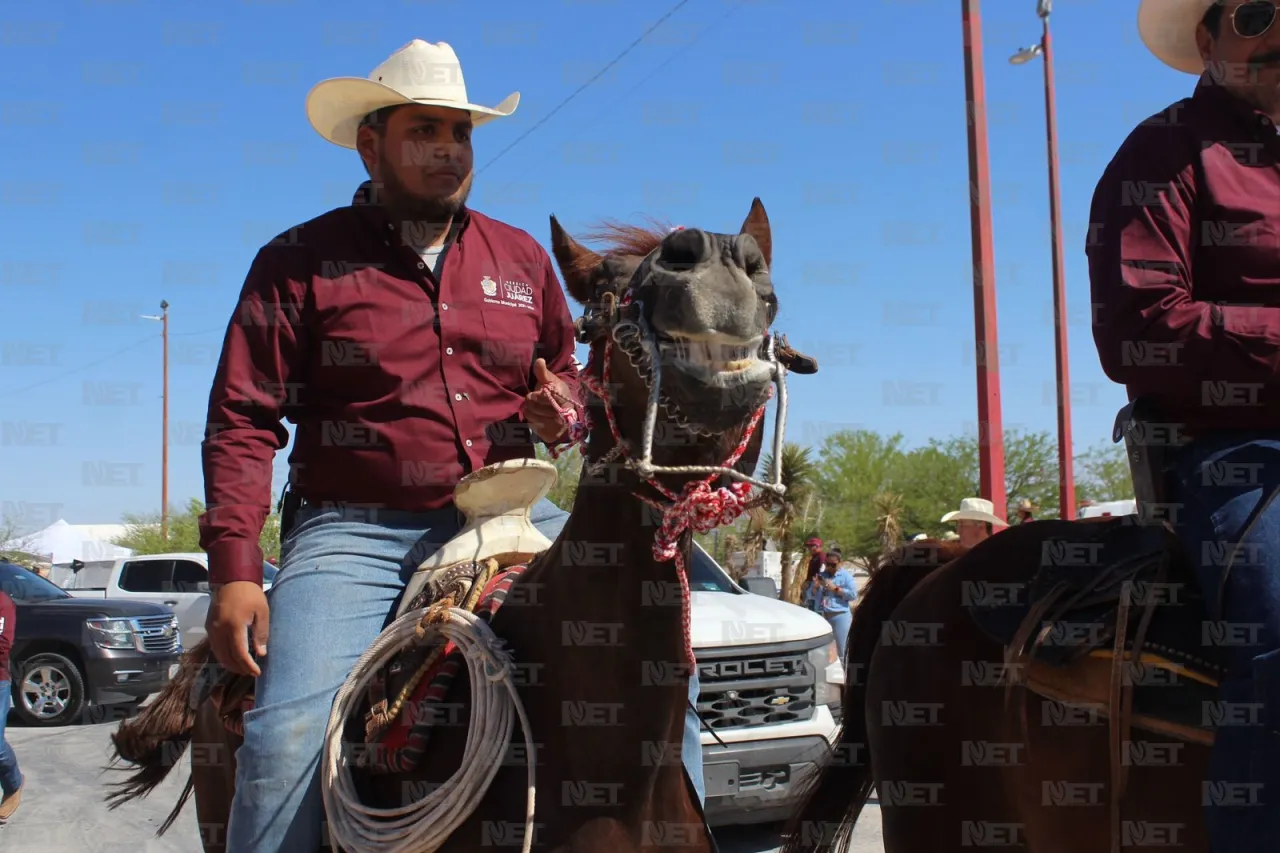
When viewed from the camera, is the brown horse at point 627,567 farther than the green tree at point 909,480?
No

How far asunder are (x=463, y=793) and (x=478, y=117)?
6.95ft

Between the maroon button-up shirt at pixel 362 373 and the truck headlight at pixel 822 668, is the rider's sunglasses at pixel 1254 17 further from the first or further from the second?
the truck headlight at pixel 822 668

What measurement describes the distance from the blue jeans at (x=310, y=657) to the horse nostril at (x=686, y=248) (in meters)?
1.38

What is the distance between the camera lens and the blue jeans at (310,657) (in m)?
2.90

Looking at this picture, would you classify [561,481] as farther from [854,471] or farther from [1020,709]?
[854,471]

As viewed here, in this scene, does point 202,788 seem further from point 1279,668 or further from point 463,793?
point 1279,668

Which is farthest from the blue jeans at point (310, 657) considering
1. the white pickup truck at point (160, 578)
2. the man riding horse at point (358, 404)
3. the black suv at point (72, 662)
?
the white pickup truck at point (160, 578)

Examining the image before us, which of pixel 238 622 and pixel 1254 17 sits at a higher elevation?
pixel 1254 17

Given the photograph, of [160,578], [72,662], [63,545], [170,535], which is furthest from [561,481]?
[63,545]

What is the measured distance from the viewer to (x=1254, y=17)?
308cm

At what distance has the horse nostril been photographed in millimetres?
2127

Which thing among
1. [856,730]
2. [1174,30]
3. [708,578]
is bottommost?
[856,730]

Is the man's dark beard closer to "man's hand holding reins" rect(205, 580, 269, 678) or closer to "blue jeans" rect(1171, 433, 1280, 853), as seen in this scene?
"man's hand holding reins" rect(205, 580, 269, 678)

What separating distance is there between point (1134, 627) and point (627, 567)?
64.2 inches
